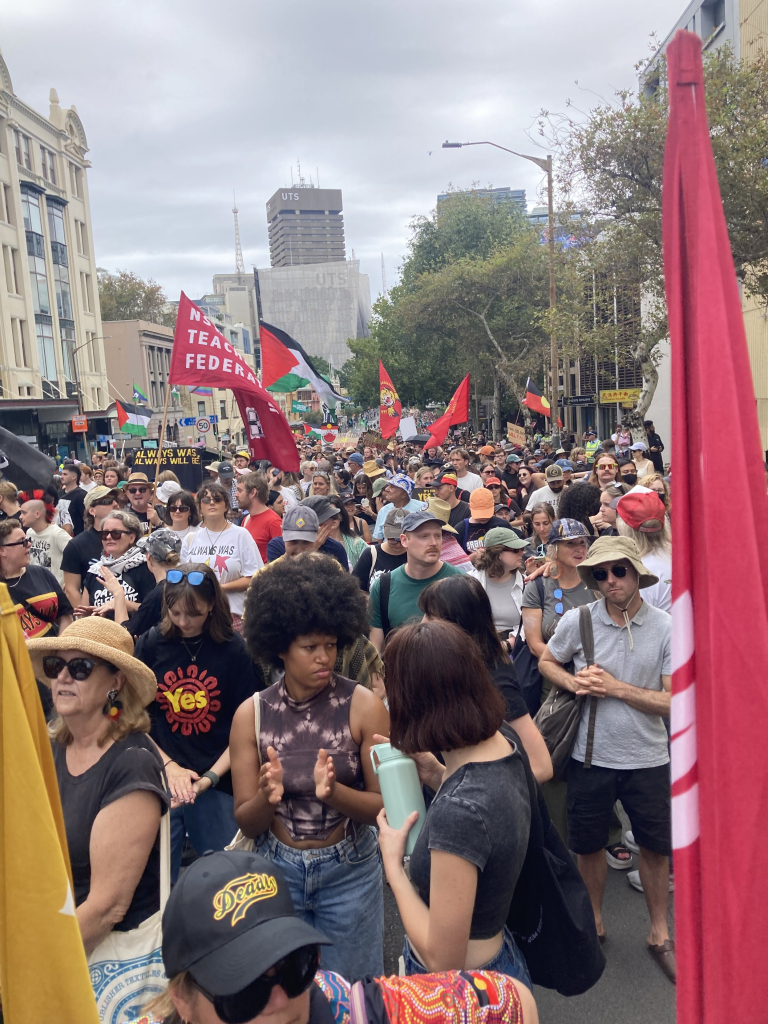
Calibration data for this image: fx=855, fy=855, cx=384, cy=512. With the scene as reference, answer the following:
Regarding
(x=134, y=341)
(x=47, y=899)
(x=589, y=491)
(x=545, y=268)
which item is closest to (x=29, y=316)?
(x=134, y=341)

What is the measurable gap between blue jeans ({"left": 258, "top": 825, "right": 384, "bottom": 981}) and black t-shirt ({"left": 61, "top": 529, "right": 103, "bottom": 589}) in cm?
363

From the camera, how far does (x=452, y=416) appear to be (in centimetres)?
1778

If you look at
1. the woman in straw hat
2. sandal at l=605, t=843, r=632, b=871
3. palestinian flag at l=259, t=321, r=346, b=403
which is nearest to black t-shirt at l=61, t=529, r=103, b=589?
the woman in straw hat

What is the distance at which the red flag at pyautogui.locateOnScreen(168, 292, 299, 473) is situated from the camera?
907 cm

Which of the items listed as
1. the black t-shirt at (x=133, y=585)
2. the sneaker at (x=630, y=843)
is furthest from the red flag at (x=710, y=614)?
the black t-shirt at (x=133, y=585)

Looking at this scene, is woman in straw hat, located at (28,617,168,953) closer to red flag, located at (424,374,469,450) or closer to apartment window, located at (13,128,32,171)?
red flag, located at (424,374,469,450)

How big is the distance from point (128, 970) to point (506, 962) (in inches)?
42.5

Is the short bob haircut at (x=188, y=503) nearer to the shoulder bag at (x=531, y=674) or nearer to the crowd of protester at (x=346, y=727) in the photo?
the crowd of protester at (x=346, y=727)

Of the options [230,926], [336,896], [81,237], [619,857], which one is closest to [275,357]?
[619,857]

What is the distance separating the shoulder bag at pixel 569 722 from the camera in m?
3.75

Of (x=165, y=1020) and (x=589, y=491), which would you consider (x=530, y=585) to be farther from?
(x=165, y=1020)

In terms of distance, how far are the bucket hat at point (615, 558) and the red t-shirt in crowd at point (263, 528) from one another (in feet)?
12.4

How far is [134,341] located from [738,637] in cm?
6487

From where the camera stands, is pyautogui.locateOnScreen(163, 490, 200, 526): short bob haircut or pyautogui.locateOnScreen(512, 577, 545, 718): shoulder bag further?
pyautogui.locateOnScreen(163, 490, 200, 526): short bob haircut
